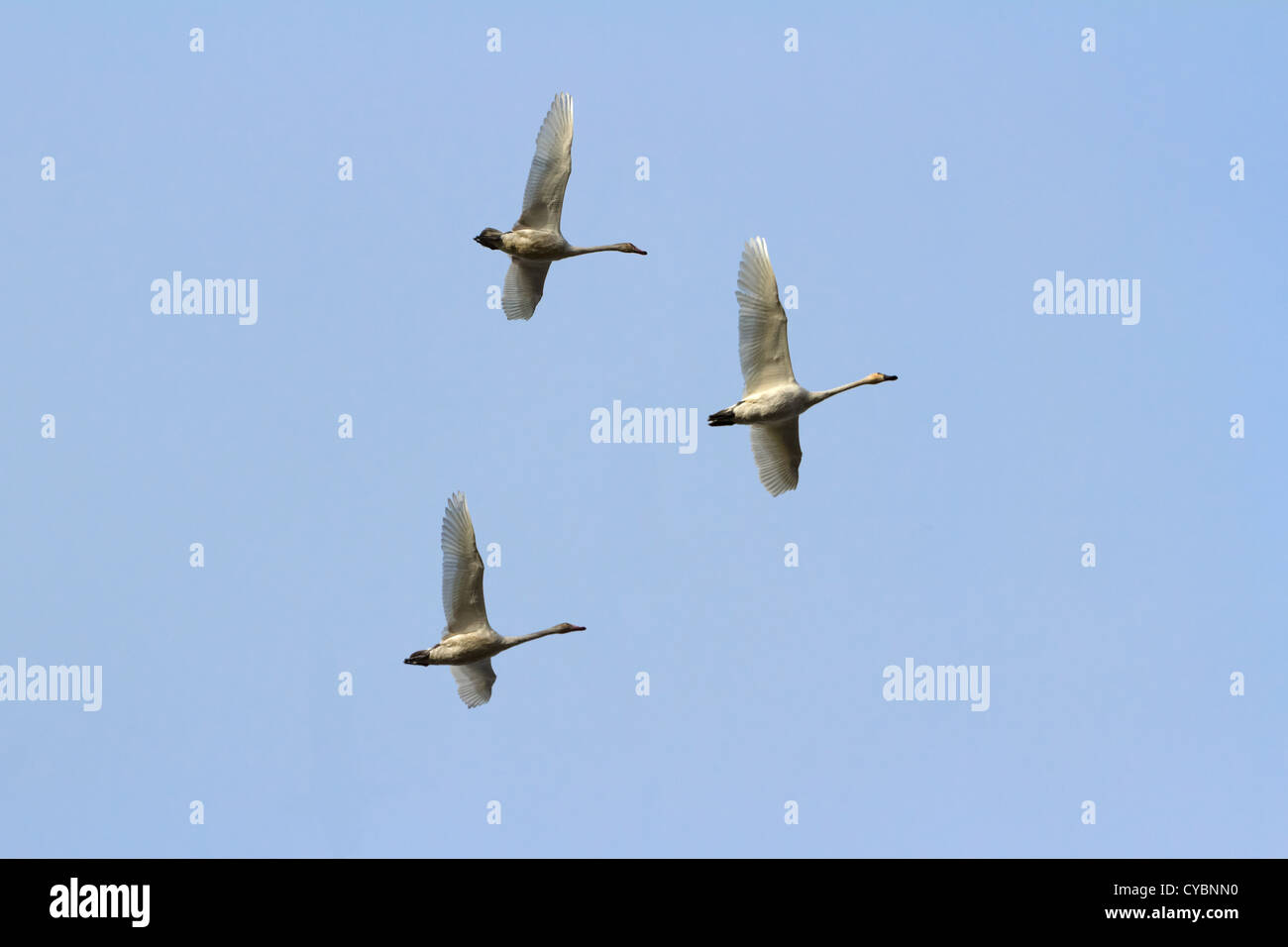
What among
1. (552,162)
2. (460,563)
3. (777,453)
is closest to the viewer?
(460,563)

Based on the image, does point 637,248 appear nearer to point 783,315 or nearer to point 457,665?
point 783,315

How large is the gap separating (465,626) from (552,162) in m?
9.78

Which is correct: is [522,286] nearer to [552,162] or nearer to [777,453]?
[552,162]

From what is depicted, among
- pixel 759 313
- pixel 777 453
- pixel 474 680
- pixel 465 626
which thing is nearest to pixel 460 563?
pixel 465 626

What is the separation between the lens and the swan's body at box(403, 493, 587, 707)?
3519cm

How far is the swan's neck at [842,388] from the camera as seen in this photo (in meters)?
36.2

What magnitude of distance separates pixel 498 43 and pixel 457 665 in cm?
1357

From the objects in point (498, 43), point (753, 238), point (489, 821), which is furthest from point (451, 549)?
point (498, 43)

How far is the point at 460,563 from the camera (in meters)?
35.2

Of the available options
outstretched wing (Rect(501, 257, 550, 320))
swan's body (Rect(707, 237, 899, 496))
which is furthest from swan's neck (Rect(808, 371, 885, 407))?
outstretched wing (Rect(501, 257, 550, 320))

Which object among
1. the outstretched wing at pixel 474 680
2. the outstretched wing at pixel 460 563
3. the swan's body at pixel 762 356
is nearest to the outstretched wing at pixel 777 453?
the swan's body at pixel 762 356

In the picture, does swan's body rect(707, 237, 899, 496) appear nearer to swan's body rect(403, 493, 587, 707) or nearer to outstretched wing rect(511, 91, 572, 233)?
outstretched wing rect(511, 91, 572, 233)

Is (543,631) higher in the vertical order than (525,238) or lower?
lower

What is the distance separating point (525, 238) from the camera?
120 feet
